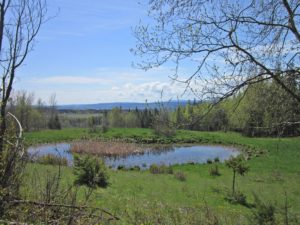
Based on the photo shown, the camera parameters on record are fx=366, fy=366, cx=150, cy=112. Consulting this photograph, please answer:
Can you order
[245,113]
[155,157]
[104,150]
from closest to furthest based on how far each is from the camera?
1. [245,113]
2. [155,157]
3. [104,150]

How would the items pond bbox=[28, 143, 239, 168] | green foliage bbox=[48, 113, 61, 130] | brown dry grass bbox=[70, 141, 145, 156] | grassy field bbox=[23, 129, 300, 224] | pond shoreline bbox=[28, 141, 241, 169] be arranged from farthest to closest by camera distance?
green foliage bbox=[48, 113, 61, 130]
brown dry grass bbox=[70, 141, 145, 156]
pond shoreline bbox=[28, 141, 241, 169]
pond bbox=[28, 143, 239, 168]
grassy field bbox=[23, 129, 300, 224]

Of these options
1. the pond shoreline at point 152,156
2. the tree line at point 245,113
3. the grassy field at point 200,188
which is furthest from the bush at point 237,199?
the pond shoreline at point 152,156

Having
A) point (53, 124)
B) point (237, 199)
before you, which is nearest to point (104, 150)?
point (237, 199)

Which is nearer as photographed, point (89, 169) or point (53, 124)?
point (89, 169)

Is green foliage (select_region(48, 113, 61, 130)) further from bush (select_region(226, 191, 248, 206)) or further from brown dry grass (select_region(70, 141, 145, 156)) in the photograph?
bush (select_region(226, 191, 248, 206))

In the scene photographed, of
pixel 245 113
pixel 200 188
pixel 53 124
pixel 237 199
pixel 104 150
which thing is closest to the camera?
pixel 245 113

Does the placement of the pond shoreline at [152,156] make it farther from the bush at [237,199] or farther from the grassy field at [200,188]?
the bush at [237,199]

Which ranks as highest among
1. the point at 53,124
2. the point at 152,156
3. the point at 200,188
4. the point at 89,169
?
the point at 89,169

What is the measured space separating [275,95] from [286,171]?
3007cm

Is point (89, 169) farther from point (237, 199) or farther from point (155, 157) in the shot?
point (155, 157)

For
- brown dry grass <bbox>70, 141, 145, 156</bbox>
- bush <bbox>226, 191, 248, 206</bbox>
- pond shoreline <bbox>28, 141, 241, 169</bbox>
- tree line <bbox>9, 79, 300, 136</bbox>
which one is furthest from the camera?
brown dry grass <bbox>70, 141, 145, 156</bbox>

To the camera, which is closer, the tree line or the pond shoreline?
the tree line

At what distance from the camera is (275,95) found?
255 inches

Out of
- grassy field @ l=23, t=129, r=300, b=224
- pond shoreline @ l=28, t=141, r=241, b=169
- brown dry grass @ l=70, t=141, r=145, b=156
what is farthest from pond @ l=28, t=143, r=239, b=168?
grassy field @ l=23, t=129, r=300, b=224
